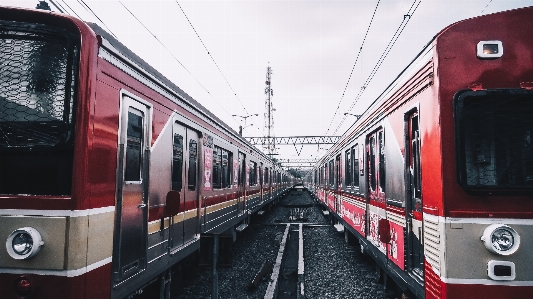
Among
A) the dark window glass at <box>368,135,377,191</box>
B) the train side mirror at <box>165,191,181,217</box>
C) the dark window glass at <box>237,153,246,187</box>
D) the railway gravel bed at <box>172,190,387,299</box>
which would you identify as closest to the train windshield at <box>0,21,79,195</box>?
the train side mirror at <box>165,191,181,217</box>

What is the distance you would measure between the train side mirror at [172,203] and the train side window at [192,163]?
108cm

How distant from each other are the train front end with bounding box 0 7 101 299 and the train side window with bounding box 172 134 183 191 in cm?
231

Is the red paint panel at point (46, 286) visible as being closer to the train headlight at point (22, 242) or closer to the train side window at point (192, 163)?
the train headlight at point (22, 242)

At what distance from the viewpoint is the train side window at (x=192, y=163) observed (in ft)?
21.6

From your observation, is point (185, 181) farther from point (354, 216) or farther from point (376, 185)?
point (354, 216)

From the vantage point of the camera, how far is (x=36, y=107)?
3326mm

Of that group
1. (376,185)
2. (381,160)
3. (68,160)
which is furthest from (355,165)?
(68,160)

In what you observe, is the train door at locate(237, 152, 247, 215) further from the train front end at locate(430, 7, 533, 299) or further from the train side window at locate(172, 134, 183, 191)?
the train front end at locate(430, 7, 533, 299)

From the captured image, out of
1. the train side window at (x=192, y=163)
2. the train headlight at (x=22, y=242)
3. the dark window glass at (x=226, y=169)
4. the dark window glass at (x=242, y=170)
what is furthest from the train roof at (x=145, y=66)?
the dark window glass at (x=242, y=170)

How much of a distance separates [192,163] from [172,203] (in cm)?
145

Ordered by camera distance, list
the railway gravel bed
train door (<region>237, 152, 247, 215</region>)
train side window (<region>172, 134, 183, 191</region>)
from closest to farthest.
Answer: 1. train side window (<region>172, 134, 183, 191</region>)
2. the railway gravel bed
3. train door (<region>237, 152, 247, 215</region>)

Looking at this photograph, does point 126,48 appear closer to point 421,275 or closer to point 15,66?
point 15,66

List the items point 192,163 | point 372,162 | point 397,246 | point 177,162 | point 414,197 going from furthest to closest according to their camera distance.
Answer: point 372,162, point 192,163, point 177,162, point 397,246, point 414,197

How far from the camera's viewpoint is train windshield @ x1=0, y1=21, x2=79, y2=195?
3248 mm
